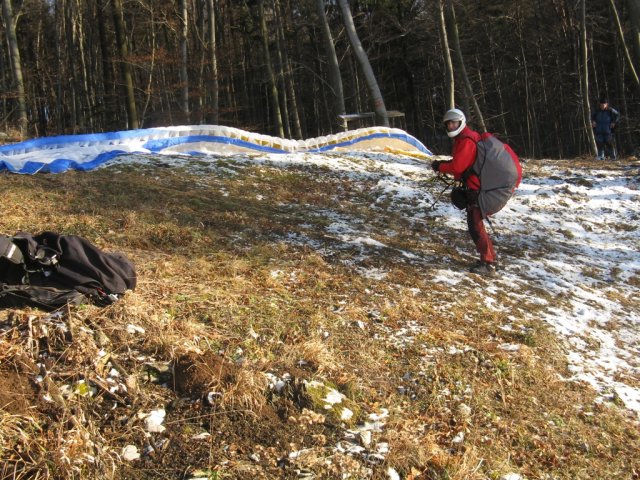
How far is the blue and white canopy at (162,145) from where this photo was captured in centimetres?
840

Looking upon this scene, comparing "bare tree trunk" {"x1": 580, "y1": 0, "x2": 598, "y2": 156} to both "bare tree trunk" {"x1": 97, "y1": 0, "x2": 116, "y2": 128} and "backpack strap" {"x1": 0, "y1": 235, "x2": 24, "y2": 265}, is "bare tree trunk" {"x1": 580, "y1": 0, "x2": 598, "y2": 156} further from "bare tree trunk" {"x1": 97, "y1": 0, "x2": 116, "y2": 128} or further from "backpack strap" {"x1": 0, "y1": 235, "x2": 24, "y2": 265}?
"backpack strap" {"x1": 0, "y1": 235, "x2": 24, "y2": 265}

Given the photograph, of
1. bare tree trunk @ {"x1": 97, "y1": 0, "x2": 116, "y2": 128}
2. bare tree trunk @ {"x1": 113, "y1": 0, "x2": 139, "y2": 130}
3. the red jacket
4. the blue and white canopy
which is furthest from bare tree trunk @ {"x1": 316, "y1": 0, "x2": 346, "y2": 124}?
the red jacket

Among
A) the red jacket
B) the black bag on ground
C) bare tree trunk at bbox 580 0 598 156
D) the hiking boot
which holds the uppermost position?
bare tree trunk at bbox 580 0 598 156

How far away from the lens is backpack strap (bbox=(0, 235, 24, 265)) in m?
3.31

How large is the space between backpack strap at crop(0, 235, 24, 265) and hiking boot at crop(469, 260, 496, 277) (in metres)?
4.50

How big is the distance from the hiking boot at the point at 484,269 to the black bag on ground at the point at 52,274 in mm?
3889

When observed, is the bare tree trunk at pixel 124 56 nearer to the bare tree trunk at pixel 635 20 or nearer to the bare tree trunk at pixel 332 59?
the bare tree trunk at pixel 332 59

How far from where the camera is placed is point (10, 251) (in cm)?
334

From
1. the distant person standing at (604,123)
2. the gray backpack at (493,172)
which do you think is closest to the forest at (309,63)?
the distant person standing at (604,123)

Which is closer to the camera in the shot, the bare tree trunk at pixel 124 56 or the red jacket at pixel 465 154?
the red jacket at pixel 465 154

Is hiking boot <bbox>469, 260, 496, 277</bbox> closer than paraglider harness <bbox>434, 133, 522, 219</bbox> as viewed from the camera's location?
No

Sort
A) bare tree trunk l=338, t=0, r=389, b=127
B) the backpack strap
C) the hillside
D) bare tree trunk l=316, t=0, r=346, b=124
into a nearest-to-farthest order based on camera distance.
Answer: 1. the hillside
2. the backpack strap
3. bare tree trunk l=338, t=0, r=389, b=127
4. bare tree trunk l=316, t=0, r=346, b=124

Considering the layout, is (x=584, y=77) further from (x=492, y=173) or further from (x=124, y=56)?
(x=124, y=56)

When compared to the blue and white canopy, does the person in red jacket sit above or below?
below
